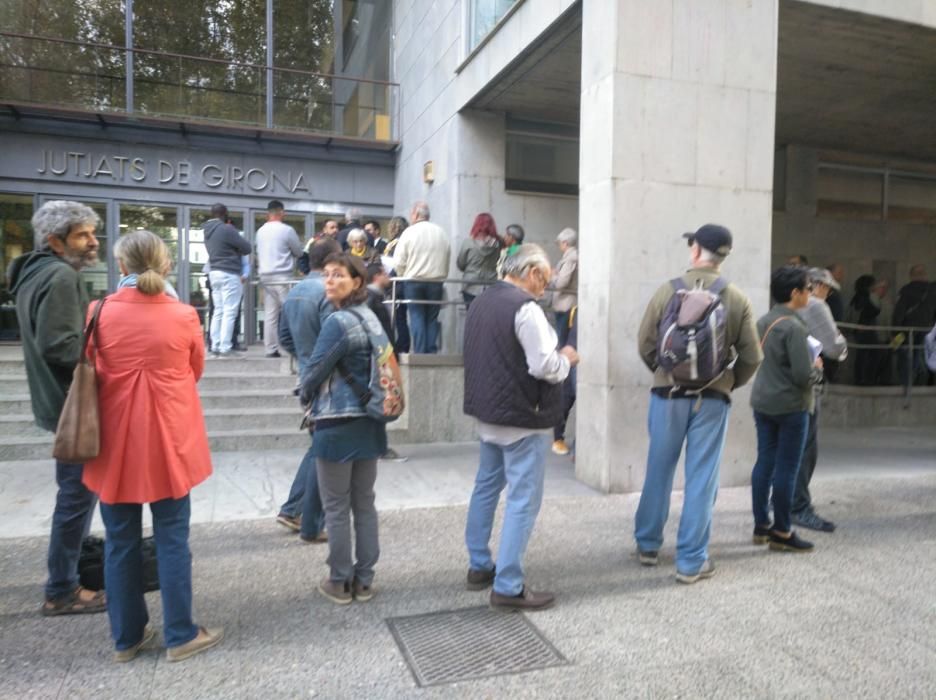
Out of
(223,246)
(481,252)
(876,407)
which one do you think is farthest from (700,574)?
(876,407)

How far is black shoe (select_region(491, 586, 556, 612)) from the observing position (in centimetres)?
360

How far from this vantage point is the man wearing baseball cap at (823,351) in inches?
196

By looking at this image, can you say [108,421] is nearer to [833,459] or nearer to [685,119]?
[685,119]

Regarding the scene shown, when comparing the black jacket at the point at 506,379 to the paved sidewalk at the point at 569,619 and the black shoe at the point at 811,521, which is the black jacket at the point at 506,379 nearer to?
the paved sidewalk at the point at 569,619

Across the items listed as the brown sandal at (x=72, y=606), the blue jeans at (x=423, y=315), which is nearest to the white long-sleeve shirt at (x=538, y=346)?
the brown sandal at (x=72, y=606)

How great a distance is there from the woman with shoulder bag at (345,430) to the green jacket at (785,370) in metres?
2.50

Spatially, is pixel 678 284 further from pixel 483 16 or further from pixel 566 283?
pixel 483 16

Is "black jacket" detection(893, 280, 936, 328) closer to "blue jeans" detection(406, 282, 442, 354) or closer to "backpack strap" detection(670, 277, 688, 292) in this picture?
"blue jeans" detection(406, 282, 442, 354)

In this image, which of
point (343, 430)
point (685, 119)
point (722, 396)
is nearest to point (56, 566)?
point (343, 430)

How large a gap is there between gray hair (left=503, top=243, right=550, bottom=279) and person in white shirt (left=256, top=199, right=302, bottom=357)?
598 cm

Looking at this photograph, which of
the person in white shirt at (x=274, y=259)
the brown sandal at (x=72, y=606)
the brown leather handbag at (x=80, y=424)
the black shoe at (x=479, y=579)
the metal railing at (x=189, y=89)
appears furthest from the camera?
the metal railing at (x=189, y=89)

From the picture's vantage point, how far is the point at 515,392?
11.6 feet

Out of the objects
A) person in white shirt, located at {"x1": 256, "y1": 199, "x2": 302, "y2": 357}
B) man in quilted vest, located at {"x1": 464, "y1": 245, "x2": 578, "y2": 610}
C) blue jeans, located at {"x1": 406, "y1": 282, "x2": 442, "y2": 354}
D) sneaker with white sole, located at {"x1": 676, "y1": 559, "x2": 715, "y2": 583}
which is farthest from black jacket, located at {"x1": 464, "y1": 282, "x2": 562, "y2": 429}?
person in white shirt, located at {"x1": 256, "y1": 199, "x2": 302, "y2": 357}

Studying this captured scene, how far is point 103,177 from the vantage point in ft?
39.7
